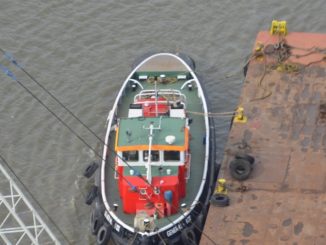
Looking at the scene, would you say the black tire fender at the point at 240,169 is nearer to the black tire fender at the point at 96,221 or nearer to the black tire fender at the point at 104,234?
the black tire fender at the point at 104,234

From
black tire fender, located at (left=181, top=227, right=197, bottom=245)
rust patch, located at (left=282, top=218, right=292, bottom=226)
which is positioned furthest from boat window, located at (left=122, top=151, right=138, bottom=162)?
rust patch, located at (left=282, top=218, right=292, bottom=226)

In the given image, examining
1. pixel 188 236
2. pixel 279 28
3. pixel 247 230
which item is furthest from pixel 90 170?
pixel 279 28

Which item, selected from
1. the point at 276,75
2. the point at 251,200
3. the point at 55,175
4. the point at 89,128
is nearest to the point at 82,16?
the point at 89,128

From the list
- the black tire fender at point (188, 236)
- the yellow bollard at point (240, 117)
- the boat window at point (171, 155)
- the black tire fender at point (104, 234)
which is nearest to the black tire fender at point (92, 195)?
the black tire fender at point (104, 234)

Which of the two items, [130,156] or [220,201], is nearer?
[220,201]

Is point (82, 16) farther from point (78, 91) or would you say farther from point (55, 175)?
point (55, 175)

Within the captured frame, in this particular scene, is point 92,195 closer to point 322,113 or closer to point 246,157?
point 246,157

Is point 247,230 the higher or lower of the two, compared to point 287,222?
lower
